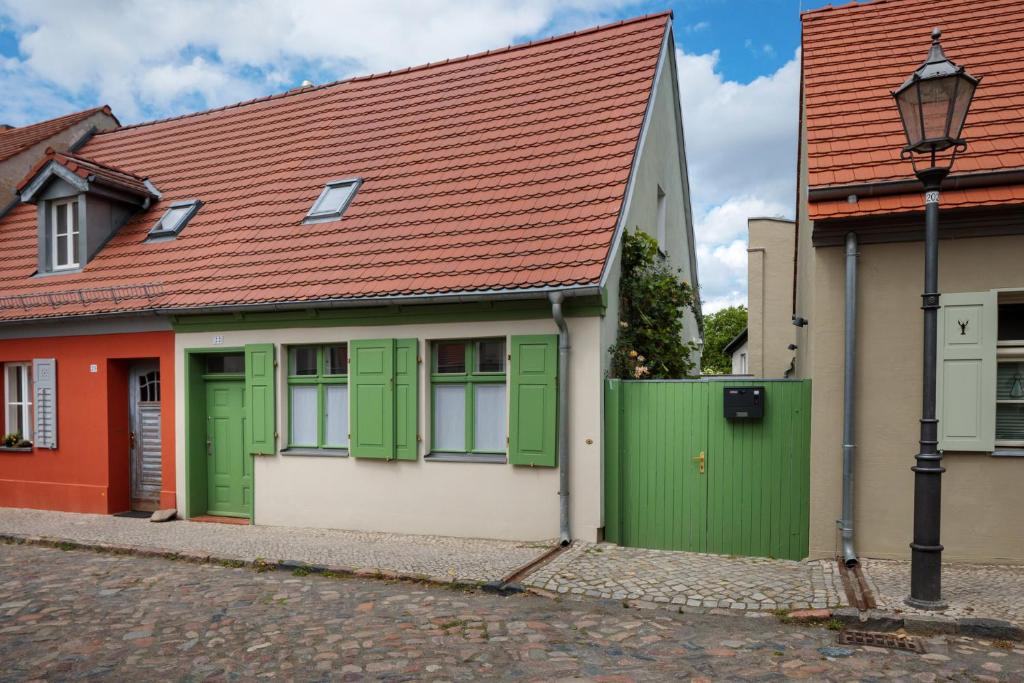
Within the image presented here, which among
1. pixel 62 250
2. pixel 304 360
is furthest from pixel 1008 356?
pixel 62 250

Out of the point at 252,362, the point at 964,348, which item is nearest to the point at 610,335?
the point at 964,348

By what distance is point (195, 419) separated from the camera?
10.3 m

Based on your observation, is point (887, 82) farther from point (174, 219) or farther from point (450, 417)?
point (174, 219)

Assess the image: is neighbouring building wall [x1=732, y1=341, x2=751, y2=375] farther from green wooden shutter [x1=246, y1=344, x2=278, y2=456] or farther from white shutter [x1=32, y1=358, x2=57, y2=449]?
white shutter [x1=32, y1=358, x2=57, y2=449]

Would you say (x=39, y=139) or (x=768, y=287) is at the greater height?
(x=39, y=139)

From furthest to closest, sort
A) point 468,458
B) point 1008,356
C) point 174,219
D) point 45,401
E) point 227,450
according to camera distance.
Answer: point 174,219 < point 45,401 < point 227,450 < point 468,458 < point 1008,356

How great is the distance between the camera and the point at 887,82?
838 centimetres

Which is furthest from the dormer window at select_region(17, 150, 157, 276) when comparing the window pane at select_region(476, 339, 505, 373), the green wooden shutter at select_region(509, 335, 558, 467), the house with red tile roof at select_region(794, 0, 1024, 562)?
the house with red tile roof at select_region(794, 0, 1024, 562)

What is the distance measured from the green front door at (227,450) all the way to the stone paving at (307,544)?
51cm

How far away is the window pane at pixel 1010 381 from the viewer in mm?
6969

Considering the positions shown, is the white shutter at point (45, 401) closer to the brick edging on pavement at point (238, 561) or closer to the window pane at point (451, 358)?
the brick edging on pavement at point (238, 561)

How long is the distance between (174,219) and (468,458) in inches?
265

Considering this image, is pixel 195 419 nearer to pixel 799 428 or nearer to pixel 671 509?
pixel 671 509

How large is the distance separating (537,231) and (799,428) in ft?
11.7
